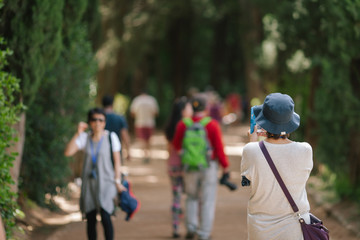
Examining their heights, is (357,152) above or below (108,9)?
below

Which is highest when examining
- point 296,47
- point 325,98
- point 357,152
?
point 296,47

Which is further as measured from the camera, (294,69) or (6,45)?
(294,69)

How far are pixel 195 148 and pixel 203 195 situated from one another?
2.17 ft

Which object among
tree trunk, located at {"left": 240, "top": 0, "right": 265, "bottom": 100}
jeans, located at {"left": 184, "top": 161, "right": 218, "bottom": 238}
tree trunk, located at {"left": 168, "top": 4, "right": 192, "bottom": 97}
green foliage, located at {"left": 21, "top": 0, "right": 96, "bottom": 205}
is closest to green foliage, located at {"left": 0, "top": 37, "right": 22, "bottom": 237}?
green foliage, located at {"left": 21, "top": 0, "right": 96, "bottom": 205}

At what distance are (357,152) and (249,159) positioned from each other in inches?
288

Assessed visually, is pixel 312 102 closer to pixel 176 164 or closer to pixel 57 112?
pixel 176 164

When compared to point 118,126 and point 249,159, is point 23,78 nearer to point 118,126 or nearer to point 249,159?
point 118,126

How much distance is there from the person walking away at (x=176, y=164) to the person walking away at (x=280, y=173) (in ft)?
16.1

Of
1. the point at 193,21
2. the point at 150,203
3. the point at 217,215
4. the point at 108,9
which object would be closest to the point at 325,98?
the point at 217,215

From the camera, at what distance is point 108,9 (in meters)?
21.4

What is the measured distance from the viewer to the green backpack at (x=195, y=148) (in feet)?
29.2

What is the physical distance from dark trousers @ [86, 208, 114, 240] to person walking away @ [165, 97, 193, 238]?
2219 mm

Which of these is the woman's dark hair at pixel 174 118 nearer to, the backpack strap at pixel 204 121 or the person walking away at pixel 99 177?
the backpack strap at pixel 204 121

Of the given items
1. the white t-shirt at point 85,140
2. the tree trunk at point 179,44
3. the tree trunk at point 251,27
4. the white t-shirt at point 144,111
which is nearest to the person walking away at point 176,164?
the white t-shirt at point 85,140
